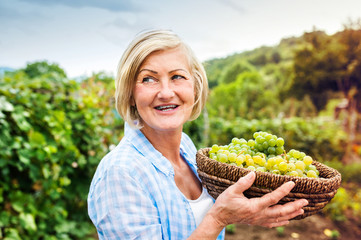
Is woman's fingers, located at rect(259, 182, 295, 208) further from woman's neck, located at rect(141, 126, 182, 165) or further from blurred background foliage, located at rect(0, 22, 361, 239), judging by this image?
blurred background foliage, located at rect(0, 22, 361, 239)

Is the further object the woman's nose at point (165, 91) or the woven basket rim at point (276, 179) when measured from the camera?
the woman's nose at point (165, 91)

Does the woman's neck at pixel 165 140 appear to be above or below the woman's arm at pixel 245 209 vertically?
above

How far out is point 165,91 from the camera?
1.69 meters

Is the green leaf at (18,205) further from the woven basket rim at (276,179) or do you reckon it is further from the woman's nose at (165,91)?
the woven basket rim at (276,179)

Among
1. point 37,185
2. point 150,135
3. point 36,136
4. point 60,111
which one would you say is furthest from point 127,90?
point 37,185

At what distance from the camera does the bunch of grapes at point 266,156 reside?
152cm

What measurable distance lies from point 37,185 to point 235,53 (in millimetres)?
49144

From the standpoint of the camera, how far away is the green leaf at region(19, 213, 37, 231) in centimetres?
312

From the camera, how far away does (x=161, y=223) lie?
1.57 meters

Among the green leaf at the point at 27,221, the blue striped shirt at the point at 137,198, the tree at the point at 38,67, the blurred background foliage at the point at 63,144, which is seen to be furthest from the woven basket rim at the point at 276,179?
the tree at the point at 38,67

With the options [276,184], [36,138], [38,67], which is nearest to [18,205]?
[36,138]

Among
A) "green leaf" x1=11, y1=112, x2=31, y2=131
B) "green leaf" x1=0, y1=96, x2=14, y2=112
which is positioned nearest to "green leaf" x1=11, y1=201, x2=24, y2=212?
"green leaf" x1=11, y1=112, x2=31, y2=131

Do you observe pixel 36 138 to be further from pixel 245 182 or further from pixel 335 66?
pixel 335 66

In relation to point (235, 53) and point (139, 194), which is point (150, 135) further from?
point (235, 53)
